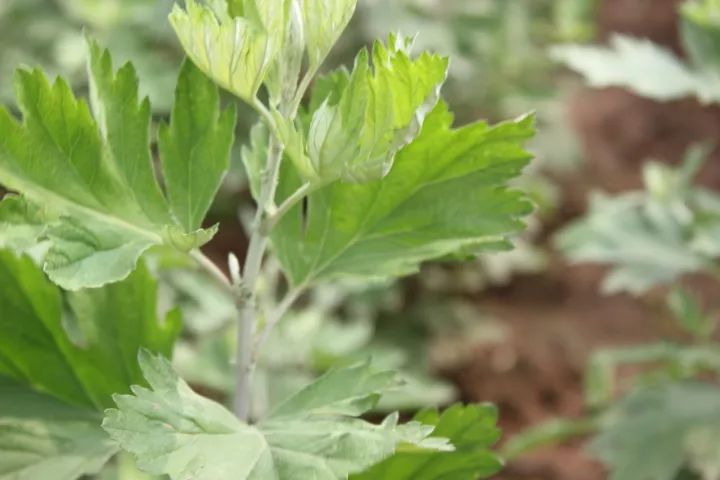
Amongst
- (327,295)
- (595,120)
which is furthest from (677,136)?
(327,295)

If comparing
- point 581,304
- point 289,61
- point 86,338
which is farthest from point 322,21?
point 581,304

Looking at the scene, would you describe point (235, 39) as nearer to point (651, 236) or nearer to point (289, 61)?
point (289, 61)

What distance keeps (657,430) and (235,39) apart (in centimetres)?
87

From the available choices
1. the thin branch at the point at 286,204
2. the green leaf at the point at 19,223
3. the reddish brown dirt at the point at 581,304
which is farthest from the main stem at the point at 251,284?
the reddish brown dirt at the point at 581,304

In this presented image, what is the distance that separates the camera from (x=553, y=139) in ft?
6.55

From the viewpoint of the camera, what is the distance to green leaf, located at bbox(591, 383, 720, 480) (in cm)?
117

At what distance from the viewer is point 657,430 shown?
1196mm

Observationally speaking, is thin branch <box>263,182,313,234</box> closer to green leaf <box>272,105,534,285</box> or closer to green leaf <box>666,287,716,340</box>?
green leaf <box>272,105,534,285</box>

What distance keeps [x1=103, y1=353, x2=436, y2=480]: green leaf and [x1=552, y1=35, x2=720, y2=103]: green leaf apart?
77cm

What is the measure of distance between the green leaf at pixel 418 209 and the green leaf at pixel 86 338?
9 cm

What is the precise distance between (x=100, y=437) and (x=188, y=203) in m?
0.15

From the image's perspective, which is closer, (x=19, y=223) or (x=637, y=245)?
(x=19, y=223)

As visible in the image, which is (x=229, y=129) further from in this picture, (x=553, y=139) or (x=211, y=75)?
(x=553, y=139)

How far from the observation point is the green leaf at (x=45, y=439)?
58 centimetres
